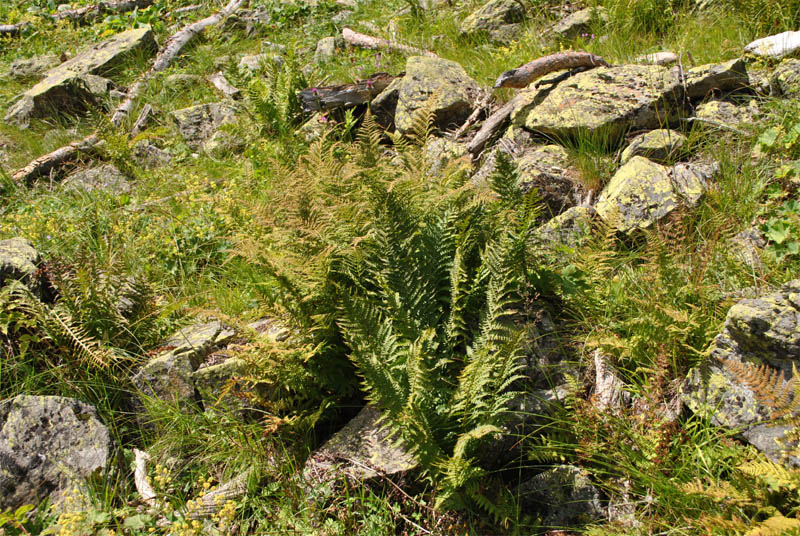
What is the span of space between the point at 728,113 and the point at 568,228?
5.14ft

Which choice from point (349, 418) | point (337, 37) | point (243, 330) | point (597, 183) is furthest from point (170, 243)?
point (337, 37)

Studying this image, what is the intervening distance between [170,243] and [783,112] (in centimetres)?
482

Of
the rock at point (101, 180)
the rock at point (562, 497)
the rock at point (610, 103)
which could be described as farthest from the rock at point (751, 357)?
the rock at point (101, 180)

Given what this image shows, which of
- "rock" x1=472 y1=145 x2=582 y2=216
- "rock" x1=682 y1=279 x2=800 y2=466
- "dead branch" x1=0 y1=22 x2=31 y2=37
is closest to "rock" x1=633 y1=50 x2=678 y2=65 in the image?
"rock" x1=472 y1=145 x2=582 y2=216

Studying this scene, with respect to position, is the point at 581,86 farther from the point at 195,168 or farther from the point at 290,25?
the point at 290,25

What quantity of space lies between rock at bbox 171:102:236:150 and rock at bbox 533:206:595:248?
4479 millimetres

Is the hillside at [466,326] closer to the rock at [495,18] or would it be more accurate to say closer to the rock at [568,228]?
the rock at [568,228]

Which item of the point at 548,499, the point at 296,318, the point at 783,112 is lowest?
the point at 548,499

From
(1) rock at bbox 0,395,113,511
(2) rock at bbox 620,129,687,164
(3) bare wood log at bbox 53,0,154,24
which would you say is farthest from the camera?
(3) bare wood log at bbox 53,0,154,24

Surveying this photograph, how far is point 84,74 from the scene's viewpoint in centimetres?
820

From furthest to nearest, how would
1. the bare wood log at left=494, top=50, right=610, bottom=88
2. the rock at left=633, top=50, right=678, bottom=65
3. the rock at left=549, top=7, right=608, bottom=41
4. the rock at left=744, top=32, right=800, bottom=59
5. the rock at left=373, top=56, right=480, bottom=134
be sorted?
the rock at left=549, top=7, right=608, bottom=41
the rock at left=373, top=56, right=480, bottom=134
the bare wood log at left=494, top=50, right=610, bottom=88
the rock at left=633, top=50, right=678, bottom=65
the rock at left=744, top=32, right=800, bottom=59

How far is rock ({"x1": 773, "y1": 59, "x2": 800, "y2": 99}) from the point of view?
161 inches

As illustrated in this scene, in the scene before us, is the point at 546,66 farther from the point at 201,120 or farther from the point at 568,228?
the point at 201,120

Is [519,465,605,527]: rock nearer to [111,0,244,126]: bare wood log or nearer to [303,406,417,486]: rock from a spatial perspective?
[303,406,417,486]: rock
